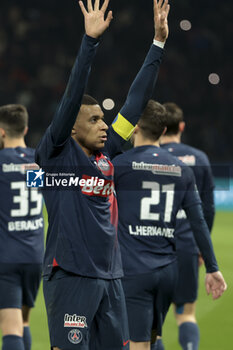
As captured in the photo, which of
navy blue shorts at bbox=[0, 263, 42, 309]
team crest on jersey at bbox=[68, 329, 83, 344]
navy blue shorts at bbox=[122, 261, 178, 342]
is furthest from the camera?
navy blue shorts at bbox=[0, 263, 42, 309]

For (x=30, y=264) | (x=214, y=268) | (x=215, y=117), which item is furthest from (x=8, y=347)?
(x=215, y=117)

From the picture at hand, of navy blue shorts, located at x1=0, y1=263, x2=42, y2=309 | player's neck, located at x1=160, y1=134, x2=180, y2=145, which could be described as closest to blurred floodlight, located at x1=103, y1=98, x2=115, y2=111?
player's neck, located at x1=160, y1=134, x2=180, y2=145

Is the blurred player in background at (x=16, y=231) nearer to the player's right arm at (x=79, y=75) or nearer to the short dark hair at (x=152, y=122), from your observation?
the short dark hair at (x=152, y=122)

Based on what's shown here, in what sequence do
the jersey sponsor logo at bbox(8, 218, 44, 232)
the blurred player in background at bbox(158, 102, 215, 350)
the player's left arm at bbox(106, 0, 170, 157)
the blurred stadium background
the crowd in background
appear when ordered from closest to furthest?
the player's left arm at bbox(106, 0, 170, 157), the jersey sponsor logo at bbox(8, 218, 44, 232), the blurred player in background at bbox(158, 102, 215, 350), the blurred stadium background, the crowd in background

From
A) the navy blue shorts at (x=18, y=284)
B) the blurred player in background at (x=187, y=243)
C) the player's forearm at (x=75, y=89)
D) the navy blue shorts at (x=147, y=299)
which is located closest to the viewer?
the player's forearm at (x=75, y=89)

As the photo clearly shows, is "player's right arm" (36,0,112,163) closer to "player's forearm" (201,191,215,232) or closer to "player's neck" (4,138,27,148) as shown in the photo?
"player's neck" (4,138,27,148)

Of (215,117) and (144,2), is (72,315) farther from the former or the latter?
(144,2)

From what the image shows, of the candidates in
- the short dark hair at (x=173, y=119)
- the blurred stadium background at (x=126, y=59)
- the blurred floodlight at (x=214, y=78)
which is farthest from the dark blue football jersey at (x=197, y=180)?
the blurred floodlight at (x=214, y=78)

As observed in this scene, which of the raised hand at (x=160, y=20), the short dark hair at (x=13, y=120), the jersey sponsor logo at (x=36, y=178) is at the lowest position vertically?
the short dark hair at (x=13, y=120)

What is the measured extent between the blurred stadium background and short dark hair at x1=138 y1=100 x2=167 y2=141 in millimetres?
11918

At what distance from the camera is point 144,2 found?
19.3 meters

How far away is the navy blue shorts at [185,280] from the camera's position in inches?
209

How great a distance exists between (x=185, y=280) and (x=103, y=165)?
2.35 m

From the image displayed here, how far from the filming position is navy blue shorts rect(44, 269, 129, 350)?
3025 mm
